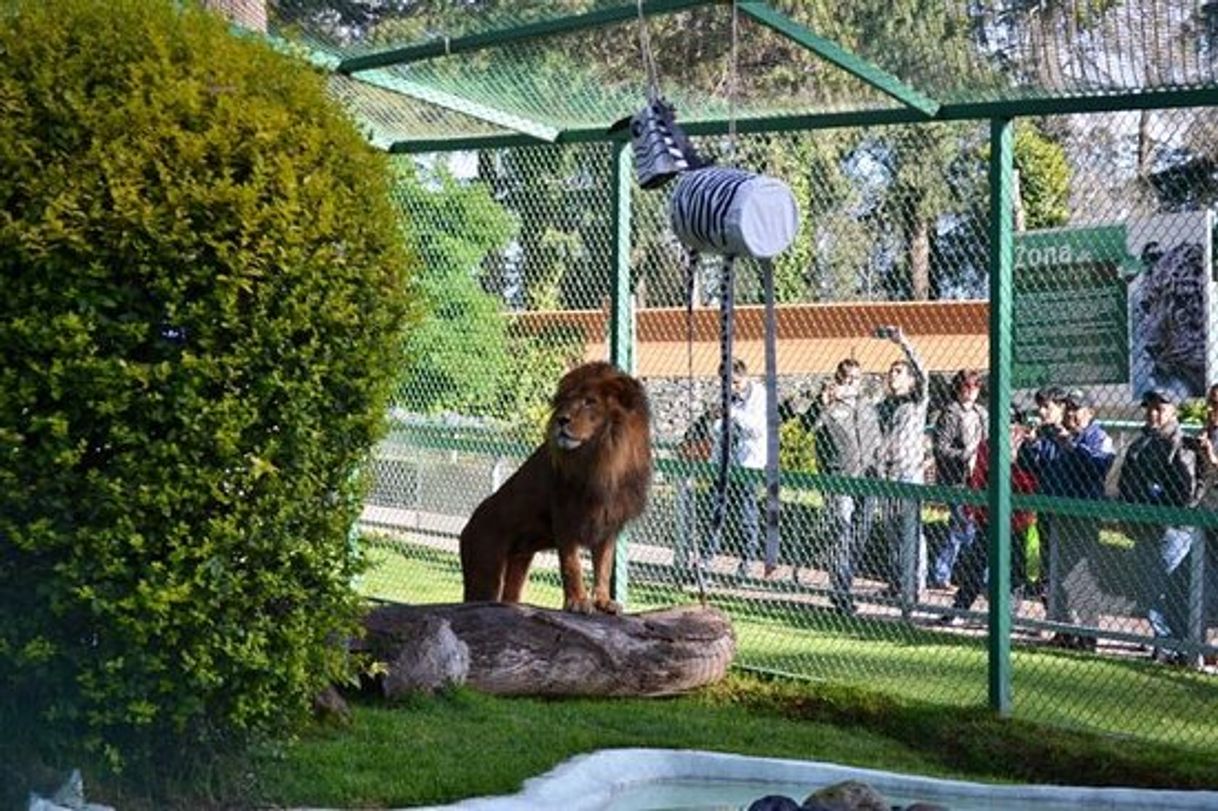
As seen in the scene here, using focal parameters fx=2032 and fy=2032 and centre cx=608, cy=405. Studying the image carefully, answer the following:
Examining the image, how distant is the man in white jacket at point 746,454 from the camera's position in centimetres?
1034

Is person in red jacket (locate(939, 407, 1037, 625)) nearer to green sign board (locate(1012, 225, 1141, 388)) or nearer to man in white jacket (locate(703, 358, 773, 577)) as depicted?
man in white jacket (locate(703, 358, 773, 577))

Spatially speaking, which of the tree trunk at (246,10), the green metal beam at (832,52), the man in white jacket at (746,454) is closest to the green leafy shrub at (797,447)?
the man in white jacket at (746,454)

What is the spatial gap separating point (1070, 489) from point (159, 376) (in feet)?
20.7

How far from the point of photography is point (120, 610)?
5.19m

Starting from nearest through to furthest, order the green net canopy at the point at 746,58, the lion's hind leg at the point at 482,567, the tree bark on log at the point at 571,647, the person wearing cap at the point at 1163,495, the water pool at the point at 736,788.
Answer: the water pool at the point at 736,788 < the green net canopy at the point at 746,58 < the tree bark on log at the point at 571,647 < the lion's hind leg at the point at 482,567 < the person wearing cap at the point at 1163,495

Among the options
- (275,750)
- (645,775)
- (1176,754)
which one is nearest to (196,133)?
(275,750)

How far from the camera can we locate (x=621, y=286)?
10.0m

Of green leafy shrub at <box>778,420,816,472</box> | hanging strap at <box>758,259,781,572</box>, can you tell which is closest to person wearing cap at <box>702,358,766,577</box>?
green leafy shrub at <box>778,420,816,472</box>

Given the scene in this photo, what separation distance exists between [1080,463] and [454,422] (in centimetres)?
362

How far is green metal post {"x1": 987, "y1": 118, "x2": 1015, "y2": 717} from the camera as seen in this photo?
8297 mm

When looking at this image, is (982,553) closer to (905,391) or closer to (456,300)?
(905,391)

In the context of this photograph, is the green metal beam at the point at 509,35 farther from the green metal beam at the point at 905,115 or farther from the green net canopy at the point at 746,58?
the green metal beam at the point at 905,115

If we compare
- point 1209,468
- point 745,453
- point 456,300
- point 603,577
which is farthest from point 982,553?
point 456,300

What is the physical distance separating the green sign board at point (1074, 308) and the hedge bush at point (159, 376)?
156 inches
